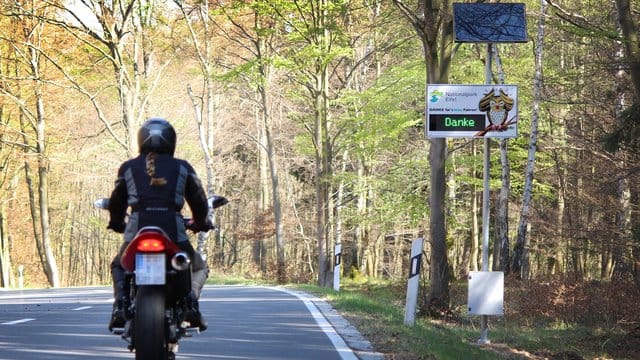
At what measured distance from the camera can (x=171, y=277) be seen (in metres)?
6.54

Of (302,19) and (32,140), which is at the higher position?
(302,19)

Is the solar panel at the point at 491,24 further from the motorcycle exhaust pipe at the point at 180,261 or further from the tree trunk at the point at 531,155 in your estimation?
the tree trunk at the point at 531,155

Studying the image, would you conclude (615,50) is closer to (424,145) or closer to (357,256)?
(424,145)

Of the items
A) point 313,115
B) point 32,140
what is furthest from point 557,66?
point 32,140

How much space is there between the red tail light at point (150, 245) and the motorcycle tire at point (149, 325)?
0.28 metres

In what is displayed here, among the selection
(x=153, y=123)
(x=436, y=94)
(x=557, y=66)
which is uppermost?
(x=557, y=66)

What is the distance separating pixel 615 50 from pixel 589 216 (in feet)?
33.0

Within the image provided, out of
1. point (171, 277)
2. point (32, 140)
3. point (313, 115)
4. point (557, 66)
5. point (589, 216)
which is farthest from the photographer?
point (32, 140)

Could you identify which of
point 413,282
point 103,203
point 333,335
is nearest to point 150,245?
point 103,203

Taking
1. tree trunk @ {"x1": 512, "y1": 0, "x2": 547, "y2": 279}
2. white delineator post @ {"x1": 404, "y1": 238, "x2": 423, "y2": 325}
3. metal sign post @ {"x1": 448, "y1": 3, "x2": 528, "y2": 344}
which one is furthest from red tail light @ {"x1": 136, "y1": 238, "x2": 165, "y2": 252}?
tree trunk @ {"x1": 512, "y1": 0, "x2": 547, "y2": 279}

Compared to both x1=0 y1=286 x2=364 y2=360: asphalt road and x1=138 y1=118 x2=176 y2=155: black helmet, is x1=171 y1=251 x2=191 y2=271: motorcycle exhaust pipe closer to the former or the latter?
x1=138 y1=118 x2=176 y2=155: black helmet

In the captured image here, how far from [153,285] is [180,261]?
0.24m

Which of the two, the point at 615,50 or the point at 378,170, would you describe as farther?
the point at 378,170

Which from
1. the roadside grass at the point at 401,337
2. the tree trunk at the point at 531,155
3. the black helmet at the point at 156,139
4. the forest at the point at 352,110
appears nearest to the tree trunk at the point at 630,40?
the forest at the point at 352,110
